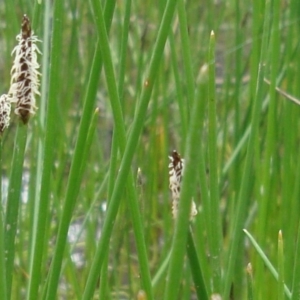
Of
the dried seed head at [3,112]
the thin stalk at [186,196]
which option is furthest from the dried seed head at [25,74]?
the thin stalk at [186,196]

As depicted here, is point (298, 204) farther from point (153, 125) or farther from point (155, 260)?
point (155, 260)

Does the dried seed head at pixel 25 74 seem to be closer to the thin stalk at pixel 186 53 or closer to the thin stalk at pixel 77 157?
the thin stalk at pixel 77 157

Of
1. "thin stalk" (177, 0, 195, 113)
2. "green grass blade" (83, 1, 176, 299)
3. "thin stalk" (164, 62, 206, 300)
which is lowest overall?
"thin stalk" (164, 62, 206, 300)

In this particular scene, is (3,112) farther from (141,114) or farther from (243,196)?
(243,196)

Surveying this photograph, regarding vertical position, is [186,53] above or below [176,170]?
above

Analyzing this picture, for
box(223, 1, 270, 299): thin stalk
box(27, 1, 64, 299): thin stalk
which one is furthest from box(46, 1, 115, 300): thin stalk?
box(223, 1, 270, 299): thin stalk

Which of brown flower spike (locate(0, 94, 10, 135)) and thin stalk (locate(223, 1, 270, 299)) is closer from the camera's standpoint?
brown flower spike (locate(0, 94, 10, 135))

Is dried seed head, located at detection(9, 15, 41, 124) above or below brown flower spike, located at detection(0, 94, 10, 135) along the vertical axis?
above

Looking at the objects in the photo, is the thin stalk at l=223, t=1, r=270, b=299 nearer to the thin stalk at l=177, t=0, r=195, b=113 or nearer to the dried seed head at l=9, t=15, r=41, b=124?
the thin stalk at l=177, t=0, r=195, b=113

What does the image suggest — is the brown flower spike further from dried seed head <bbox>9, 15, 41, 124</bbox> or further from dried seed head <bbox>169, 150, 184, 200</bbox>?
dried seed head <bbox>169, 150, 184, 200</bbox>

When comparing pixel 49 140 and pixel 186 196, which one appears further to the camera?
pixel 49 140

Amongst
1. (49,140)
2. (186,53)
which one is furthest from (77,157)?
(186,53)
